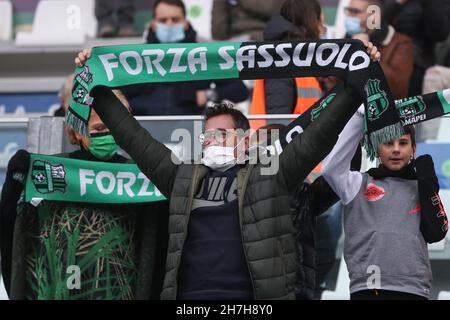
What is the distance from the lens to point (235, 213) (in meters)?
6.04

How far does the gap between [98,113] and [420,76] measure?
376 centimetres

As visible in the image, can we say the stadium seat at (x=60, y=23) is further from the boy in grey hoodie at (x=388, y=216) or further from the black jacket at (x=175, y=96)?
the boy in grey hoodie at (x=388, y=216)

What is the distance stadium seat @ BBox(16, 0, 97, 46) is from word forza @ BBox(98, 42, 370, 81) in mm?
5895

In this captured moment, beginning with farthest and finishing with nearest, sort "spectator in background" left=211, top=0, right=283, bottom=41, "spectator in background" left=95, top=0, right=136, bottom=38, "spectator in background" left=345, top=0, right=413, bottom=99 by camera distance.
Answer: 1. "spectator in background" left=95, top=0, right=136, bottom=38
2. "spectator in background" left=211, top=0, right=283, bottom=41
3. "spectator in background" left=345, top=0, right=413, bottom=99

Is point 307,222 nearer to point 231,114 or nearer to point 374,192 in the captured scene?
point 374,192

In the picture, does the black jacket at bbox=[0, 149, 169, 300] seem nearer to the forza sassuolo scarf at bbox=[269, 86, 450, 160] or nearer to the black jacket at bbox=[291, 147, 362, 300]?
the black jacket at bbox=[291, 147, 362, 300]

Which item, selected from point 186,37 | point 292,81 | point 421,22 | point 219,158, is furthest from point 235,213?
point 421,22

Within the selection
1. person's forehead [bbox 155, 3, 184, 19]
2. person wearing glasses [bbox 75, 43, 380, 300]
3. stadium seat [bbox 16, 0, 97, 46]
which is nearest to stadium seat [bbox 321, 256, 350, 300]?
person wearing glasses [bbox 75, 43, 380, 300]

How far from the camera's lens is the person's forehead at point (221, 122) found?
6285 millimetres

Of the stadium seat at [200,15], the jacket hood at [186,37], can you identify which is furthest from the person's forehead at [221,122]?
the stadium seat at [200,15]

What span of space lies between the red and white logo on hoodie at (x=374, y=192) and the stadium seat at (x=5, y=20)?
685 cm

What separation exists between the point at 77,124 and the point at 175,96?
2.89 metres

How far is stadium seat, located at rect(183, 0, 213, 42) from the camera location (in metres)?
12.1
